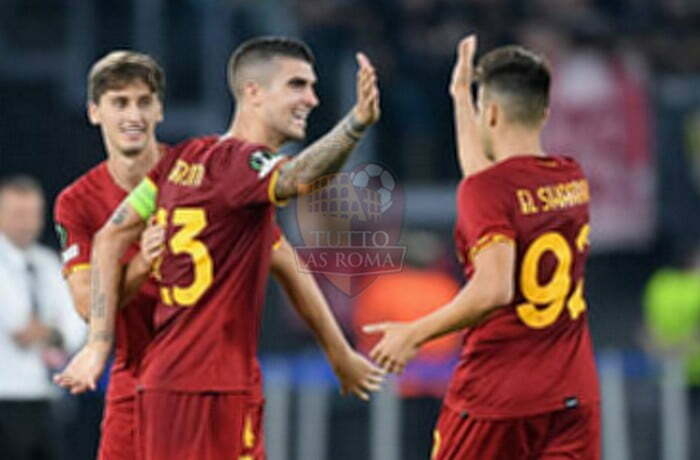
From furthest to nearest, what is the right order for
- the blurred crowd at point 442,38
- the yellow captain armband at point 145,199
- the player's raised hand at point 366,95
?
the blurred crowd at point 442,38 < the yellow captain armband at point 145,199 < the player's raised hand at point 366,95

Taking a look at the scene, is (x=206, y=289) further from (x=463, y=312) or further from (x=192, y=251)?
(x=463, y=312)

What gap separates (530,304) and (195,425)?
4.24ft

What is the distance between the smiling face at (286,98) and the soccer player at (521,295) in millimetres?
624

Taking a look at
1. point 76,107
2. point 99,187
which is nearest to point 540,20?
point 76,107

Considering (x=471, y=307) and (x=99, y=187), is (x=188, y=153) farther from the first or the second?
(x=471, y=307)

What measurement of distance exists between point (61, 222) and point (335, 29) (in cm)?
864

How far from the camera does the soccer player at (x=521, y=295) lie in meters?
6.30

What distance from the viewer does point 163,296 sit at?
6.37 metres

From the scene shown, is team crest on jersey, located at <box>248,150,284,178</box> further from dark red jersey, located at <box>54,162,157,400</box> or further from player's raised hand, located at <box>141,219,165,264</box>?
dark red jersey, located at <box>54,162,157,400</box>


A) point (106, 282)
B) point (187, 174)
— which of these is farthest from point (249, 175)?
point (106, 282)

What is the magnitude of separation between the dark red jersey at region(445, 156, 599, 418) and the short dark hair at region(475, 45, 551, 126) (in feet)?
0.60

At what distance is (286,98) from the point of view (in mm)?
6559

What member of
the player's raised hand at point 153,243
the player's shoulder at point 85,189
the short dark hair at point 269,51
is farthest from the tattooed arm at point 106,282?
the short dark hair at point 269,51

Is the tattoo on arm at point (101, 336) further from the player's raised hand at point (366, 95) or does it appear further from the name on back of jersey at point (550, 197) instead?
the name on back of jersey at point (550, 197)
